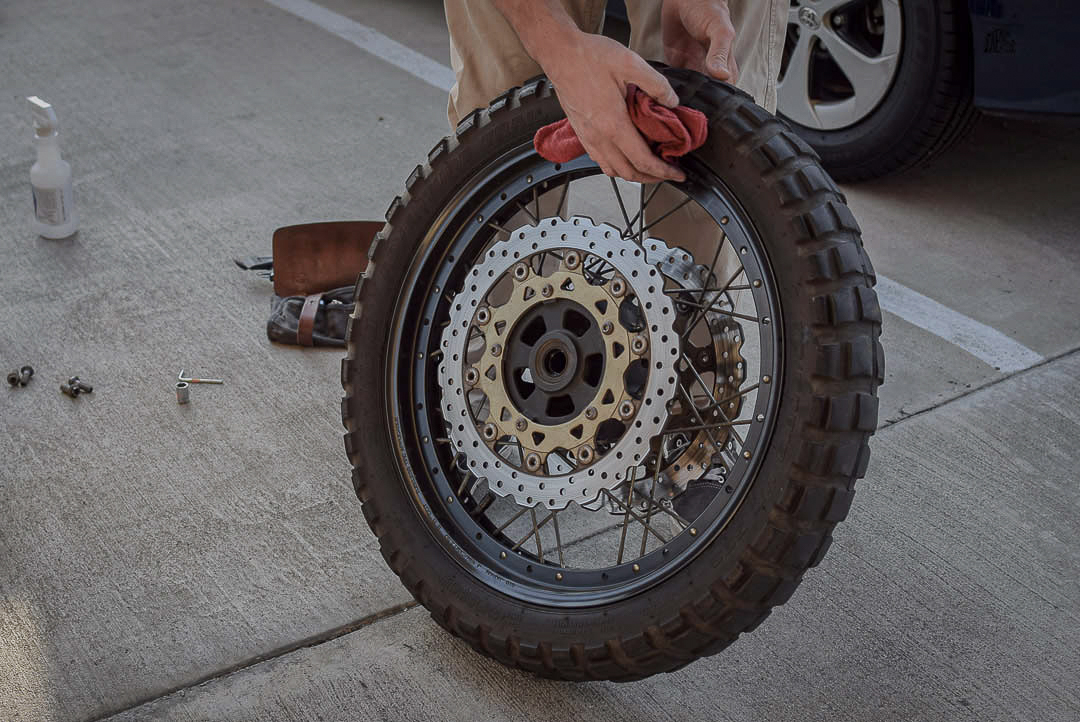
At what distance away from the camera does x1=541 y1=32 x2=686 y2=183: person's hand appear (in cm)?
174

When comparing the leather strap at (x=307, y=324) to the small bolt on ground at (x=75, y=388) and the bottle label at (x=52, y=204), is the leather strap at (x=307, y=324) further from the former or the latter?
the bottle label at (x=52, y=204)

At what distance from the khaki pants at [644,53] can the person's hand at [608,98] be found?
0.33 meters

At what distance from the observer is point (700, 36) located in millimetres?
2008

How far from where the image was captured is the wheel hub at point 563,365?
1849 mm

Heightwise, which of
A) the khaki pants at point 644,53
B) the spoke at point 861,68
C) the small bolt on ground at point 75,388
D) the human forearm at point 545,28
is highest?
the human forearm at point 545,28

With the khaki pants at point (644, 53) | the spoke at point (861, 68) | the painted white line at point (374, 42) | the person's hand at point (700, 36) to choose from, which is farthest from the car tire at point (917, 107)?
the painted white line at point (374, 42)

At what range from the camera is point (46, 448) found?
253 centimetres

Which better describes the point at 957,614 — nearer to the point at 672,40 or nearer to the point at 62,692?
the point at 672,40

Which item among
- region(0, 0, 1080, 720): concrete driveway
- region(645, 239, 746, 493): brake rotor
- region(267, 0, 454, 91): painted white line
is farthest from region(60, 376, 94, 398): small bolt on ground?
region(267, 0, 454, 91): painted white line

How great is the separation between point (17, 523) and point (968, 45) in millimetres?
2826

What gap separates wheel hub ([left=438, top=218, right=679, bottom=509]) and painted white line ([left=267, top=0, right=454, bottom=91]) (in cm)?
279

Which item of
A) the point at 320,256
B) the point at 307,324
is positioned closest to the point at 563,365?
the point at 307,324

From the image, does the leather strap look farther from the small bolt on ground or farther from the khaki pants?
the khaki pants

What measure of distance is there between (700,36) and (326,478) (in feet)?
3.90
